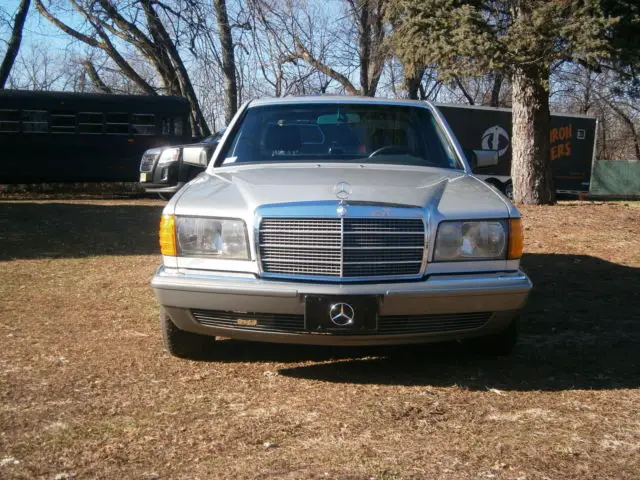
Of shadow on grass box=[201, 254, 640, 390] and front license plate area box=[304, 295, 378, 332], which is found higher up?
front license plate area box=[304, 295, 378, 332]

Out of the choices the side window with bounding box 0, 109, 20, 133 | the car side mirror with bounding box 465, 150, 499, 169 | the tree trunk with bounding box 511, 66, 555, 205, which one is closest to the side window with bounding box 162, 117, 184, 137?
the side window with bounding box 0, 109, 20, 133

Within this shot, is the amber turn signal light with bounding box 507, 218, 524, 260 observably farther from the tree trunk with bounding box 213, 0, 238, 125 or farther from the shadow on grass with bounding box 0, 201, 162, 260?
the tree trunk with bounding box 213, 0, 238, 125

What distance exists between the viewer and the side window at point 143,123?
22.5m

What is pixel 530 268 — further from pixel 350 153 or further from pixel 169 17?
pixel 169 17

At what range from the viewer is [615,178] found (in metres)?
39.2

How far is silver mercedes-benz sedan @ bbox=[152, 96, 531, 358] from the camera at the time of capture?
4227mm

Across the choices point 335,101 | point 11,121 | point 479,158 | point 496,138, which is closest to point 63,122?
point 11,121

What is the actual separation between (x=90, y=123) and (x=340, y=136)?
1788 cm

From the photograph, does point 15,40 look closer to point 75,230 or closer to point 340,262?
point 75,230

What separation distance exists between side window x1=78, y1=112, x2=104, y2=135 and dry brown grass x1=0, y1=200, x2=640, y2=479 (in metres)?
15.8

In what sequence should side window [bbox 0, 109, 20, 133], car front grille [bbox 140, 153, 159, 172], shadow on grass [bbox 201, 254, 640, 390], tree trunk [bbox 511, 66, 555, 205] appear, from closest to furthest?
1. shadow on grass [bbox 201, 254, 640, 390]
2. tree trunk [bbox 511, 66, 555, 205]
3. car front grille [bbox 140, 153, 159, 172]
4. side window [bbox 0, 109, 20, 133]

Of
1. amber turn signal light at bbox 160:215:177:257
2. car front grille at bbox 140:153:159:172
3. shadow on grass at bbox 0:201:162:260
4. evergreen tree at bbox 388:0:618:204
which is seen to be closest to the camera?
amber turn signal light at bbox 160:215:177:257

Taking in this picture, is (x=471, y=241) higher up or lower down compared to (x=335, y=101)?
lower down

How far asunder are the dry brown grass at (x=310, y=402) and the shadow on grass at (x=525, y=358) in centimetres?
2
